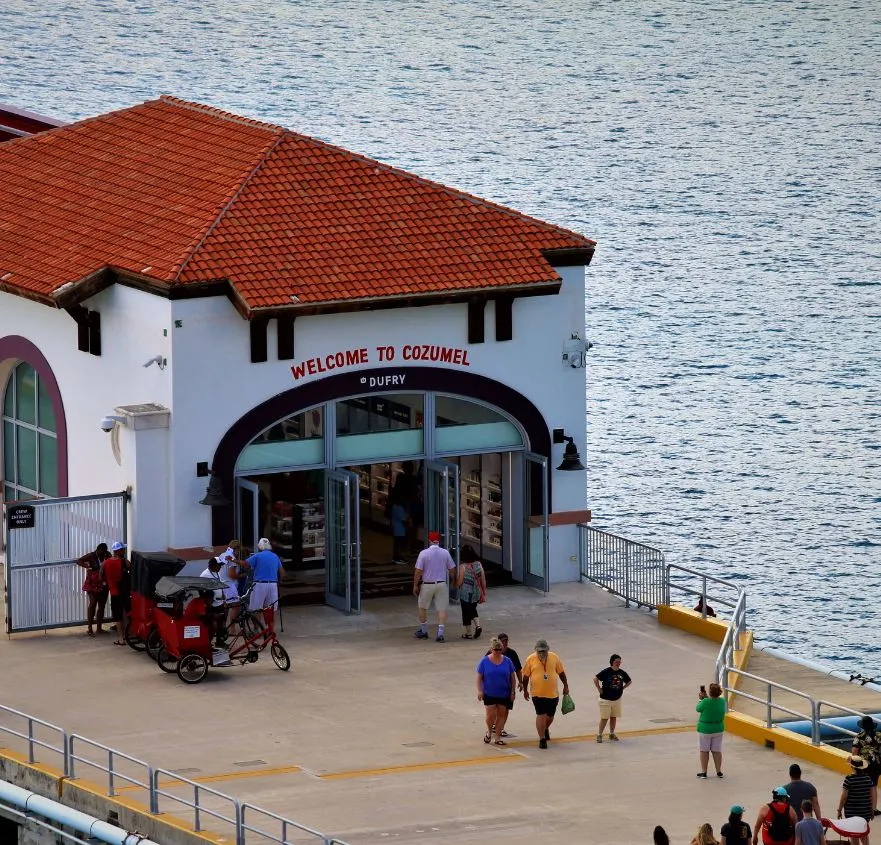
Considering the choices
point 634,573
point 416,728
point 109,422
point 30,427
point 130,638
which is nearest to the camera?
point 416,728

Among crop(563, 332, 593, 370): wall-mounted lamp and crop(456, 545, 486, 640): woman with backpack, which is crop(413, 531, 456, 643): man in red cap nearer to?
crop(456, 545, 486, 640): woman with backpack

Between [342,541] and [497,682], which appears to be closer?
[497,682]

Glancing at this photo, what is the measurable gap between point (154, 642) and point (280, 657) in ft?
5.77

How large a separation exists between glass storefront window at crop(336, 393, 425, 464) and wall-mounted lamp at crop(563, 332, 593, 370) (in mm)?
2385

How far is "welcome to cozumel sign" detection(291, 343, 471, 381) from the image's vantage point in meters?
38.2

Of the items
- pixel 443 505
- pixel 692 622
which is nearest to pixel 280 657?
pixel 443 505

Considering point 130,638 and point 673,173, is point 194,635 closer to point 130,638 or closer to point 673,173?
point 130,638

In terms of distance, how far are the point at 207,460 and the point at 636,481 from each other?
32.0 metres

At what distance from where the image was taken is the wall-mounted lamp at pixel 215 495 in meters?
37.5

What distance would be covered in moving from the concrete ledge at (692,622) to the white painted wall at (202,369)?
2.55 metres

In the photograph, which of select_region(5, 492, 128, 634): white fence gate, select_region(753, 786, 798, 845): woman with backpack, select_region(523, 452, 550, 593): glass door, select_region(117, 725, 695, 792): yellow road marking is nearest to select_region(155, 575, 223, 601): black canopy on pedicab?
select_region(5, 492, 128, 634): white fence gate

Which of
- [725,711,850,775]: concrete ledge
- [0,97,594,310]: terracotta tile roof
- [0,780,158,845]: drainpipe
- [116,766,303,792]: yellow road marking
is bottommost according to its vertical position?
[0,780,158,845]: drainpipe

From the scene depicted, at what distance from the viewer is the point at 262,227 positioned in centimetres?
3875

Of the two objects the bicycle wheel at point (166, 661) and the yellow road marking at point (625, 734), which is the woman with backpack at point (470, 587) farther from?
the yellow road marking at point (625, 734)
